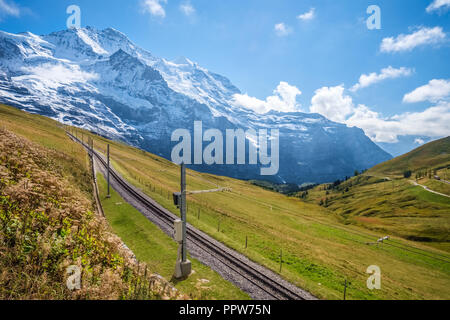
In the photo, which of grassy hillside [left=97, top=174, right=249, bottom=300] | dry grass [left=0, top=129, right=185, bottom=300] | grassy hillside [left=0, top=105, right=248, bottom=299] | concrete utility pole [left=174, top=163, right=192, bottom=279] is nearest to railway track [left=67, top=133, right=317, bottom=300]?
grassy hillside [left=97, top=174, right=249, bottom=300]

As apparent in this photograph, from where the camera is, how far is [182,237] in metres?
17.5

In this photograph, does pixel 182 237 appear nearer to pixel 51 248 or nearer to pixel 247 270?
pixel 247 270

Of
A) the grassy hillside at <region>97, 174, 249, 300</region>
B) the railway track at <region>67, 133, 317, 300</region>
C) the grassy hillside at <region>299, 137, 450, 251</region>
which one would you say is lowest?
the grassy hillside at <region>299, 137, 450, 251</region>

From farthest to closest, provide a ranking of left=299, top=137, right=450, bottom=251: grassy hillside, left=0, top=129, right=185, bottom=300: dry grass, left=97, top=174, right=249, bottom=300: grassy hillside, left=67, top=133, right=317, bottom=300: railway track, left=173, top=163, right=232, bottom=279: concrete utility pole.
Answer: left=299, top=137, right=450, bottom=251: grassy hillside → left=67, top=133, right=317, bottom=300: railway track → left=173, top=163, right=232, bottom=279: concrete utility pole → left=97, top=174, right=249, bottom=300: grassy hillside → left=0, top=129, right=185, bottom=300: dry grass

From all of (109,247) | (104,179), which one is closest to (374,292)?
(109,247)

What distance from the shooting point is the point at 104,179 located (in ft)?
163

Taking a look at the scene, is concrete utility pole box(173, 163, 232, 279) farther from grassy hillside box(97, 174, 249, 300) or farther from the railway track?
the railway track

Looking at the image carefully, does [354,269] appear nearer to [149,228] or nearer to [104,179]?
[149,228]

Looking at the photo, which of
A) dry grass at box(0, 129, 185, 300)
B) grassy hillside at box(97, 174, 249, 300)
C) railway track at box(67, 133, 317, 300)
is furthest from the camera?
railway track at box(67, 133, 317, 300)

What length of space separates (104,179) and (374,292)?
167 ft

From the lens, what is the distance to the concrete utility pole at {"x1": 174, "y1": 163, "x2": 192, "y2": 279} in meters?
17.0

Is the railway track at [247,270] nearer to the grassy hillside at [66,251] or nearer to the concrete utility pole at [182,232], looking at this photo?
the grassy hillside at [66,251]

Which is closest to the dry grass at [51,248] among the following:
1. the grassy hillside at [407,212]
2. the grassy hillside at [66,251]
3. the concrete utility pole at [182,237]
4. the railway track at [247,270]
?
the grassy hillside at [66,251]

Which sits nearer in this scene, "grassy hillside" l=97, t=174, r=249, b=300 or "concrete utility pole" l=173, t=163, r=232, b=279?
"grassy hillside" l=97, t=174, r=249, b=300
